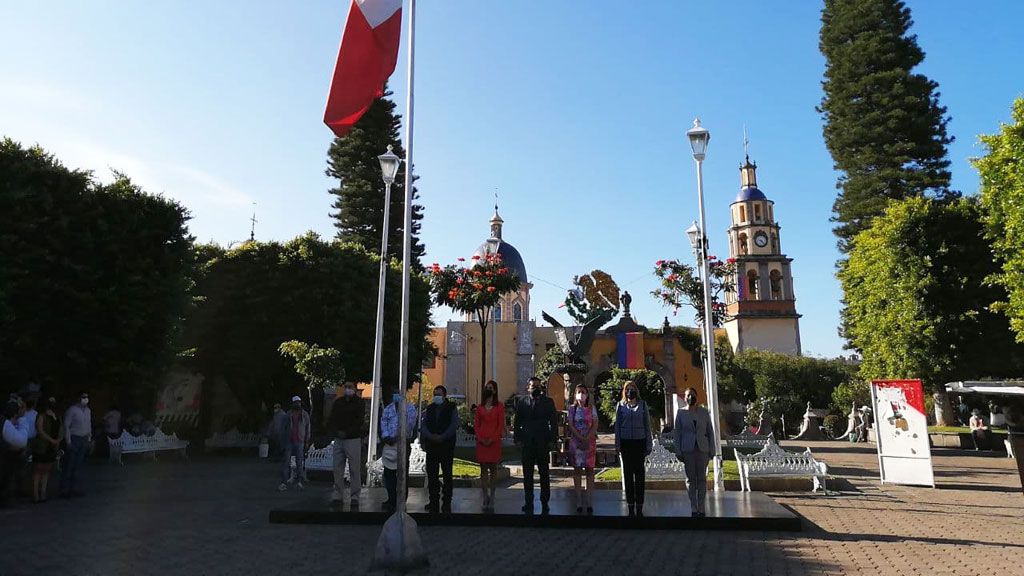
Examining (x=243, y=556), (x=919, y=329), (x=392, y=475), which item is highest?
(x=919, y=329)

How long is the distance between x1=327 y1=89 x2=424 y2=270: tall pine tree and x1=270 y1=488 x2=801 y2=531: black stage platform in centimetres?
2849

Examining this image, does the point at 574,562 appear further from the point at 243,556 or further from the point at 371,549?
the point at 243,556

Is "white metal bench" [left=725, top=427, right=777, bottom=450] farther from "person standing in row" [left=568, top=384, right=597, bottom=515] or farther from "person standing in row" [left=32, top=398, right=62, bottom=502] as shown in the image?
"person standing in row" [left=32, top=398, right=62, bottom=502]

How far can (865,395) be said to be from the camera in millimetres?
38062

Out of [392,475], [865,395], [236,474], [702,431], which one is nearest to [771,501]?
[702,431]

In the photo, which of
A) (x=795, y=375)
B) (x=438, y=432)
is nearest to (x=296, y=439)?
(x=438, y=432)

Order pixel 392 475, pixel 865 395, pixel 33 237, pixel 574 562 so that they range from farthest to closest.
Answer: pixel 865 395 < pixel 33 237 < pixel 392 475 < pixel 574 562

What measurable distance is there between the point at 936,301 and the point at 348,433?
22.0 metres

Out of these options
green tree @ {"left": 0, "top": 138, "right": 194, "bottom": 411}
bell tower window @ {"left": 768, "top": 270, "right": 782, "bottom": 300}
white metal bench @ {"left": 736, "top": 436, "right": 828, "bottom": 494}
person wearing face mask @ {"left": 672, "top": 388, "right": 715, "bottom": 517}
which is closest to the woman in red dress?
person wearing face mask @ {"left": 672, "top": 388, "right": 715, "bottom": 517}

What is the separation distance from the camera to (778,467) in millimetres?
11727

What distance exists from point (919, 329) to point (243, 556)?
75.8 ft

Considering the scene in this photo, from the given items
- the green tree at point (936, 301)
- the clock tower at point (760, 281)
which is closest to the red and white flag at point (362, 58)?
the green tree at point (936, 301)

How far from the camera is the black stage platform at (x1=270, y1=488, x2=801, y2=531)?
792cm

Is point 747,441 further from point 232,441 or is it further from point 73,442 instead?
point 232,441
